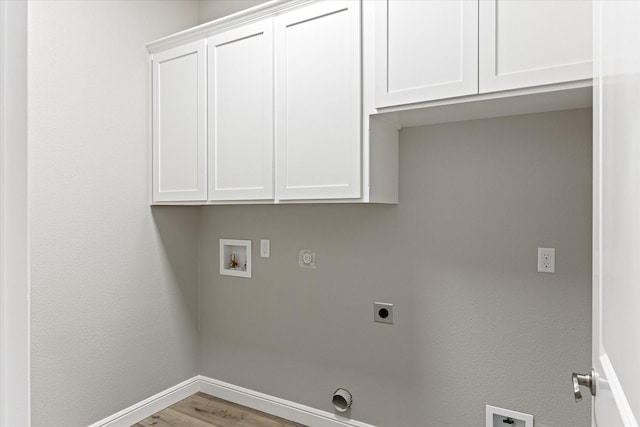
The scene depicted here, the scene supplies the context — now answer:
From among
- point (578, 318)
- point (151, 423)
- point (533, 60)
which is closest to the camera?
point (533, 60)

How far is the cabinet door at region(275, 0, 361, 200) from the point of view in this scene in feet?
5.82

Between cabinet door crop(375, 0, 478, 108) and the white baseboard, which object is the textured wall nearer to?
the white baseboard

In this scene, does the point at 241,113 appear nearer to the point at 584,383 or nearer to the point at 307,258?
the point at 307,258

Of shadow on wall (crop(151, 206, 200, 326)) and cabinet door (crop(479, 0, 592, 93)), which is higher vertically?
cabinet door (crop(479, 0, 592, 93))

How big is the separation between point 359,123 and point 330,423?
5.50 feet

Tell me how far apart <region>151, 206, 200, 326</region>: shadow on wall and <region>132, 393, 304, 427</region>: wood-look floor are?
0.55 m

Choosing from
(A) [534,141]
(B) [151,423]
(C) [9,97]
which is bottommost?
(B) [151,423]

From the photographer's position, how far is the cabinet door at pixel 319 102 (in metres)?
1.77

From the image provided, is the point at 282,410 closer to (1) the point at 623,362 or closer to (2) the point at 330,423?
(2) the point at 330,423

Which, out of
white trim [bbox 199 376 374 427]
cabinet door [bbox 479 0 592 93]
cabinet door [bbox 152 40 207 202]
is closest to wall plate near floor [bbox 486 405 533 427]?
white trim [bbox 199 376 374 427]

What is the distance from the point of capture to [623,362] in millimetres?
650

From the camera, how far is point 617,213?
0.70 m

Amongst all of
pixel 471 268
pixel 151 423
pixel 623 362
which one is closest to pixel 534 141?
pixel 471 268

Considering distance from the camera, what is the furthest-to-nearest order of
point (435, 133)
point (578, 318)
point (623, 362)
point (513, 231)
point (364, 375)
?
point (364, 375) → point (435, 133) → point (513, 231) → point (578, 318) → point (623, 362)
